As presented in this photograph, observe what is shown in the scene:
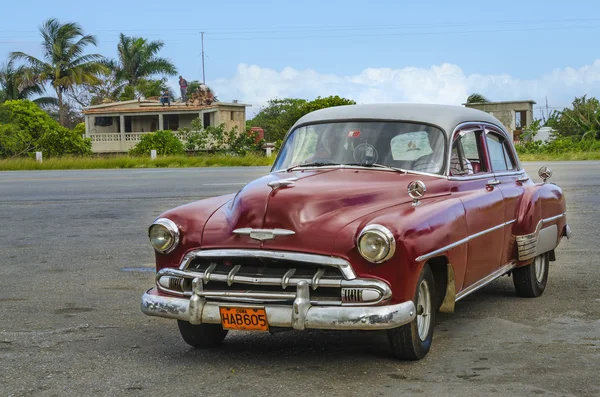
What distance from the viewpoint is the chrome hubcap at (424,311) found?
580 cm

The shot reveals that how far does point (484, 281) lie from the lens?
6859 millimetres

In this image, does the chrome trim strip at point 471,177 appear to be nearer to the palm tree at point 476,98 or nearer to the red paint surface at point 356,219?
the red paint surface at point 356,219

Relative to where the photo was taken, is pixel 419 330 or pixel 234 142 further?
pixel 234 142

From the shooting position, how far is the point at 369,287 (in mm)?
A: 5316

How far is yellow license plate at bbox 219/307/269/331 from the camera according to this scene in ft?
17.7

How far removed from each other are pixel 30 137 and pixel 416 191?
189 feet

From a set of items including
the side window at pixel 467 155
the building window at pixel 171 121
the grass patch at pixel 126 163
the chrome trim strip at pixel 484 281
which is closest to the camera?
the chrome trim strip at pixel 484 281

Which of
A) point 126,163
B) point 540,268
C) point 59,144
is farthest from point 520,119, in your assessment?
point 540,268

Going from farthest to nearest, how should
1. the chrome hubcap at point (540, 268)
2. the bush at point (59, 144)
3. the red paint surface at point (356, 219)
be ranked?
the bush at point (59, 144)
the chrome hubcap at point (540, 268)
the red paint surface at point (356, 219)

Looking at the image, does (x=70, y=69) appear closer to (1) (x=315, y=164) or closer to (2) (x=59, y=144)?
(2) (x=59, y=144)

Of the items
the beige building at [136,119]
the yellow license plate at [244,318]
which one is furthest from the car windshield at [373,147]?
the beige building at [136,119]

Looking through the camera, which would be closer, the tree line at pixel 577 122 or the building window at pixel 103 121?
the tree line at pixel 577 122

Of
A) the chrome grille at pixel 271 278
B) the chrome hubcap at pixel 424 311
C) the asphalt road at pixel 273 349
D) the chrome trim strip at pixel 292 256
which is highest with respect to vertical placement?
the chrome trim strip at pixel 292 256

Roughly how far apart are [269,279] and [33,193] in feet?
57.5
